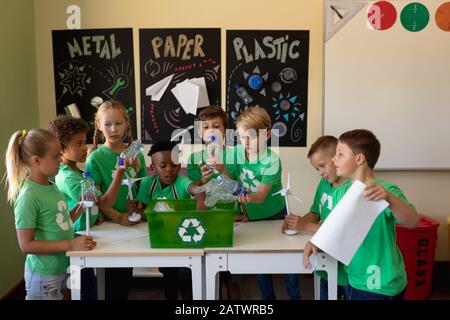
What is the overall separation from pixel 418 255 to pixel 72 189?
2.14m

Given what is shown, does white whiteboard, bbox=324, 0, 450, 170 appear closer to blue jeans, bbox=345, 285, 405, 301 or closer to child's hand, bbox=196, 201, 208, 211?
child's hand, bbox=196, 201, 208, 211

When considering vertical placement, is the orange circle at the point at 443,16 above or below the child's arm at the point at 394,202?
above

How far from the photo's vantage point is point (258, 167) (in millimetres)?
2262

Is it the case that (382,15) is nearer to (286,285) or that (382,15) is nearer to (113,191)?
(286,285)

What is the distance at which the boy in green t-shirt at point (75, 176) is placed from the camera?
2113 millimetres

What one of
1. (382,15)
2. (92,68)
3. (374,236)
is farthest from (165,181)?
(382,15)

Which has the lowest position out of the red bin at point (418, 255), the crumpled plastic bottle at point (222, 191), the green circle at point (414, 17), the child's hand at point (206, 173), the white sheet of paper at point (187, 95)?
the red bin at point (418, 255)

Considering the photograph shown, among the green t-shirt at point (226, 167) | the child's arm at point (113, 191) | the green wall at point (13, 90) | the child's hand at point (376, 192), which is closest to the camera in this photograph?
the child's hand at point (376, 192)

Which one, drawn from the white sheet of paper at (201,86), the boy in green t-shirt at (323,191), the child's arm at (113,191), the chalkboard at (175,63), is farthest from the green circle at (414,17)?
the child's arm at (113,191)

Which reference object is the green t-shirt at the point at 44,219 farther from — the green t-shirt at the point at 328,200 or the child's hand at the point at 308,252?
the green t-shirt at the point at 328,200

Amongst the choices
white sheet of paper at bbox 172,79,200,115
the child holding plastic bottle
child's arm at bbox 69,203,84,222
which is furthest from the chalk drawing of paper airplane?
child's arm at bbox 69,203,84,222

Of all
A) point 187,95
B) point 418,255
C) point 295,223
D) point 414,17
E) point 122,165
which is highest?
point 414,17

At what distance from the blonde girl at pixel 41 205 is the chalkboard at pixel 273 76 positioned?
162cm

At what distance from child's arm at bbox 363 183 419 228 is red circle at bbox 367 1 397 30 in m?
1.90
